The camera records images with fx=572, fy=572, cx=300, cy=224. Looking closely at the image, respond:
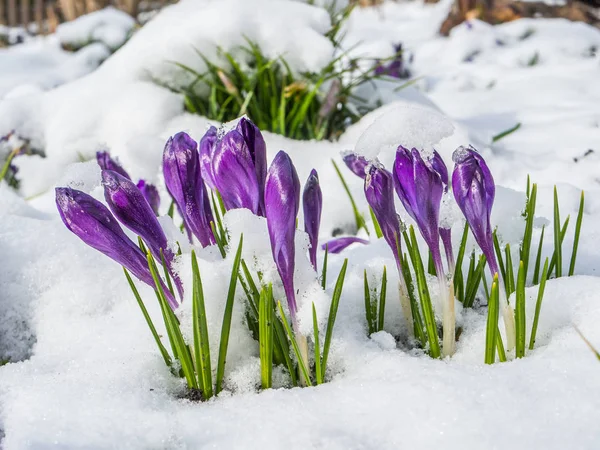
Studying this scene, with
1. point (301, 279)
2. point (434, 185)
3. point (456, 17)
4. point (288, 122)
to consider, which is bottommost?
point (456, 17)

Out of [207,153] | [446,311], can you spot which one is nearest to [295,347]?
[446,311]

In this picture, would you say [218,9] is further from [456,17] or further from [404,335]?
[456,17]

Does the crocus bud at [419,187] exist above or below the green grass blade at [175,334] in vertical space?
above

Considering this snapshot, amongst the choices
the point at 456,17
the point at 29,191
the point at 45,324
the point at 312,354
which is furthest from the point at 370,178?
the point at 456,17

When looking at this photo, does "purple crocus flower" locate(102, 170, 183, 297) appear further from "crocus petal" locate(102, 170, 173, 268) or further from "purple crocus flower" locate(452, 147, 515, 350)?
"purple crocus flower" locate(452, 147, 515, 350)

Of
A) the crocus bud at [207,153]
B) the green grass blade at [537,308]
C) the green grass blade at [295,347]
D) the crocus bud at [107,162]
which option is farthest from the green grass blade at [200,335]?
the crocus bud at [107,162]

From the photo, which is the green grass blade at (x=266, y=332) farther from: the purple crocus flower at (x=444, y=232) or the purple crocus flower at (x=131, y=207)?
the purple crocus flower at (x=444, y=232)

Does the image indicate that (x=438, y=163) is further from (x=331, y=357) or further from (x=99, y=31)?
(x=99, y=31)
